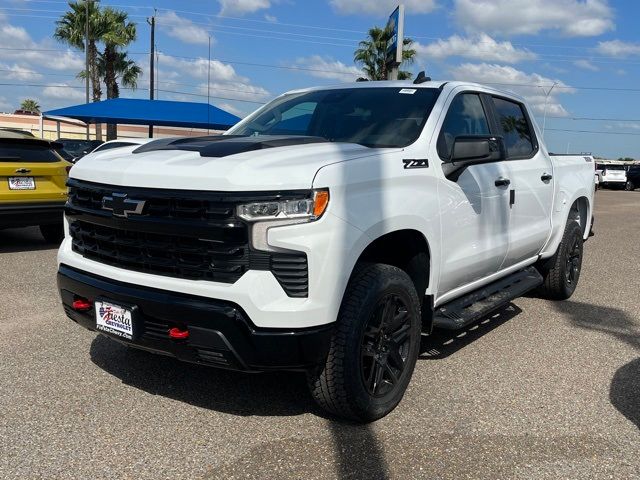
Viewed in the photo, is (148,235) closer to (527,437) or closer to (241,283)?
(241,283)

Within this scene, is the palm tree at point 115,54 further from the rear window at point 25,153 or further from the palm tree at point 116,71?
the rear window at point 25,153

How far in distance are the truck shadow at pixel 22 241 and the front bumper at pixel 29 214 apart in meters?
0.63

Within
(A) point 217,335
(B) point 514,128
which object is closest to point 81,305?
(A) point 217,335

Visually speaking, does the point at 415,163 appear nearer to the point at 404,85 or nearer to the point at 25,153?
the point at 404,85


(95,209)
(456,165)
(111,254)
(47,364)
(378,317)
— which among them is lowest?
(47,364)

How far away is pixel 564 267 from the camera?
6102 millimetres

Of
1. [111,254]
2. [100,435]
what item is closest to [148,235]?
[111,254]

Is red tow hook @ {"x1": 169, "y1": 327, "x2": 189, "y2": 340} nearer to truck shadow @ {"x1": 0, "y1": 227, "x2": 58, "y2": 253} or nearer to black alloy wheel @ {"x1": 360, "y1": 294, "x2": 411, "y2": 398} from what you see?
black alloy wheel @ {"x1": 360, "y1": 294, "x2": 411, "y2": 398}

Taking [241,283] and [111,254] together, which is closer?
[241,283]

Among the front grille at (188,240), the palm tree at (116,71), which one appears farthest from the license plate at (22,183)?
the palm tree at (116,71)

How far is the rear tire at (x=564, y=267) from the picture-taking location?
6016 millimetres

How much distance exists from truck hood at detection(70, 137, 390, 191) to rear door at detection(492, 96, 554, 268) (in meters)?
1.82

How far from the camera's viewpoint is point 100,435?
125 inches

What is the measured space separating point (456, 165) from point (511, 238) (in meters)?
1.16
